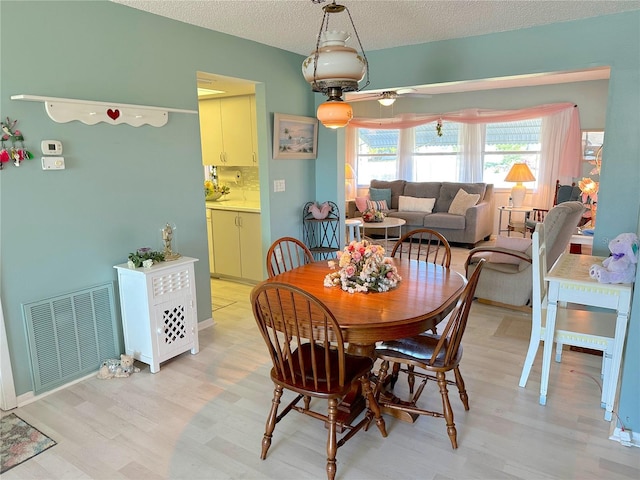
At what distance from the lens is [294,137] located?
4461 millimetres

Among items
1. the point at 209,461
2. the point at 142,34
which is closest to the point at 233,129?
the point at 142,34

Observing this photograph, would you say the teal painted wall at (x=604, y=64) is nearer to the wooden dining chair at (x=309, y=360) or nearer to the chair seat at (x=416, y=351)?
the chair seat at (x=416, y=351)

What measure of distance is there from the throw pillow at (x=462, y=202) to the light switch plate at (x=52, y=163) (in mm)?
5723

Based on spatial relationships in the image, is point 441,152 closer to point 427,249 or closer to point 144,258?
point 427,249

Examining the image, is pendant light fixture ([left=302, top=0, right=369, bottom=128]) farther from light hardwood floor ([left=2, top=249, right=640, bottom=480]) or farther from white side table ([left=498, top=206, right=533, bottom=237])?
white side table ([left=498, top=206, right=533, bottom=237])

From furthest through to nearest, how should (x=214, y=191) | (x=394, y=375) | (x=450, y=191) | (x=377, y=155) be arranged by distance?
1. (x=377, y=155)
2. (x=450, y=191)
3. (x=214, y=191)
4. (x=394, y=375)

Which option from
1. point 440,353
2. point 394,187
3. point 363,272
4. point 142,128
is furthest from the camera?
point 394,187

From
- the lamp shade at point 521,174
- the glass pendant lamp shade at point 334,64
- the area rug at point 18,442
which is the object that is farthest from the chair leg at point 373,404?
the lamp shade at point 521,174

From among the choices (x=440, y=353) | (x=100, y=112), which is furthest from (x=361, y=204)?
(x=440, y=353)

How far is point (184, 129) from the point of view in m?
3.40

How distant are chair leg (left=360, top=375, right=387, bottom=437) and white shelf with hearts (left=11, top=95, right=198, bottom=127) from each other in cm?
225

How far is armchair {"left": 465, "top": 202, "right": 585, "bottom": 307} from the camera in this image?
3537 mm

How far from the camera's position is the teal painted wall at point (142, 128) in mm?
2512

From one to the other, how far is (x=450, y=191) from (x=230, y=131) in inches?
162
